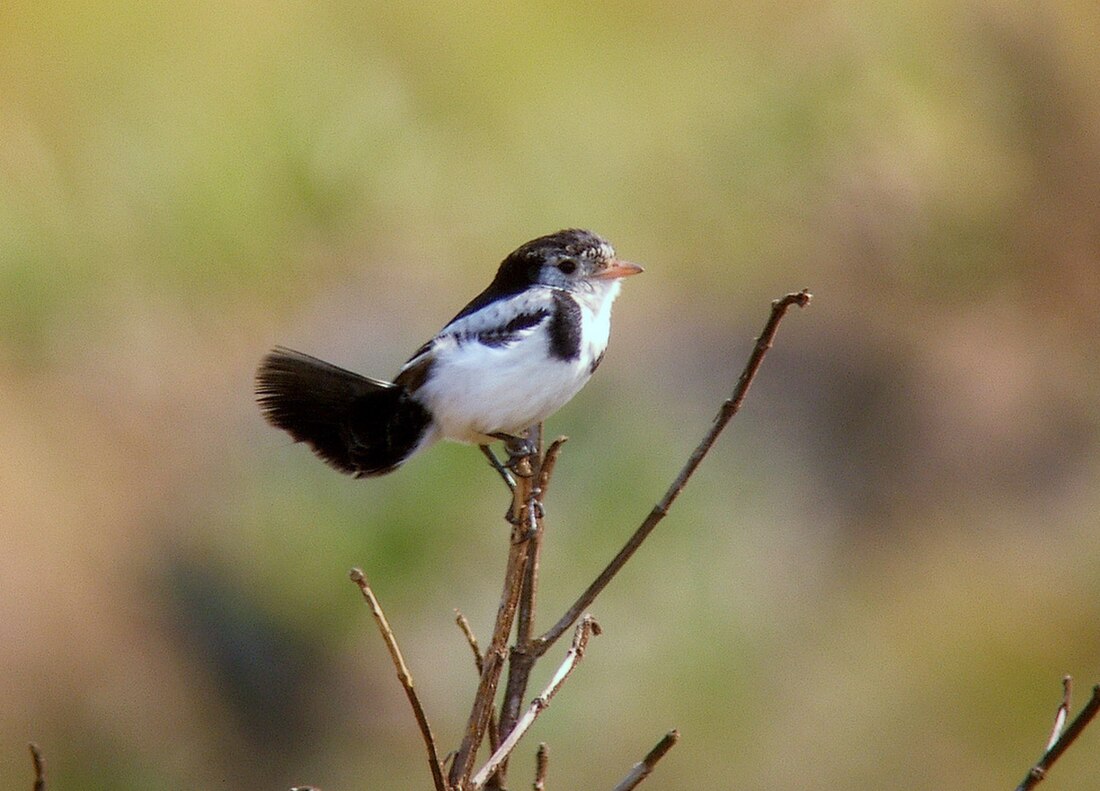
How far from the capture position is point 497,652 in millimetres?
1790

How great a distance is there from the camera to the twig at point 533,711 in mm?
1745

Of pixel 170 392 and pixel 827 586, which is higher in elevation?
pixel 170 392

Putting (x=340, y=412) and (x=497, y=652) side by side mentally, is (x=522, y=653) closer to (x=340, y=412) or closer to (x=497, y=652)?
(x=497, y=652)

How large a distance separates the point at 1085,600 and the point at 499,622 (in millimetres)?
4698

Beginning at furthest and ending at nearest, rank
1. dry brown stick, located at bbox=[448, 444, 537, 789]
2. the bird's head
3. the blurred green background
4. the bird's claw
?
the blurred green background < the bird's head < the bird's claw < dry brown stick, located at bbox=[448, 444, 537, 789]

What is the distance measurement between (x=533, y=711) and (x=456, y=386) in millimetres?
1061

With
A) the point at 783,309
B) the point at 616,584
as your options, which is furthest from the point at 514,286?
the point at 616,584

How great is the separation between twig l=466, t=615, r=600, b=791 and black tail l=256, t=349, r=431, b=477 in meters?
0.88

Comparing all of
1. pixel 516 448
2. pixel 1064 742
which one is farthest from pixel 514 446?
pixel 1064 742

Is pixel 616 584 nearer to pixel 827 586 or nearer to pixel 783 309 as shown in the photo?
pixel 827 586

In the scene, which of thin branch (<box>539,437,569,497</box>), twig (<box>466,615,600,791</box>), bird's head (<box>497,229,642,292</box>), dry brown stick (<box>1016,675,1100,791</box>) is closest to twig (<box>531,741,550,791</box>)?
twig (<box>466,615,600,791</box>)

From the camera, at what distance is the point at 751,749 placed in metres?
5.34

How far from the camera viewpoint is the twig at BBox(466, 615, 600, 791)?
68.7 inches

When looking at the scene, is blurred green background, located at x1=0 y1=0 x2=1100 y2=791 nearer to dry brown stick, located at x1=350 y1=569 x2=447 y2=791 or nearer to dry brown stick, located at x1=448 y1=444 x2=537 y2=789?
dry brown stick, located at x1=448 y1=444 x2=537 y2=789
